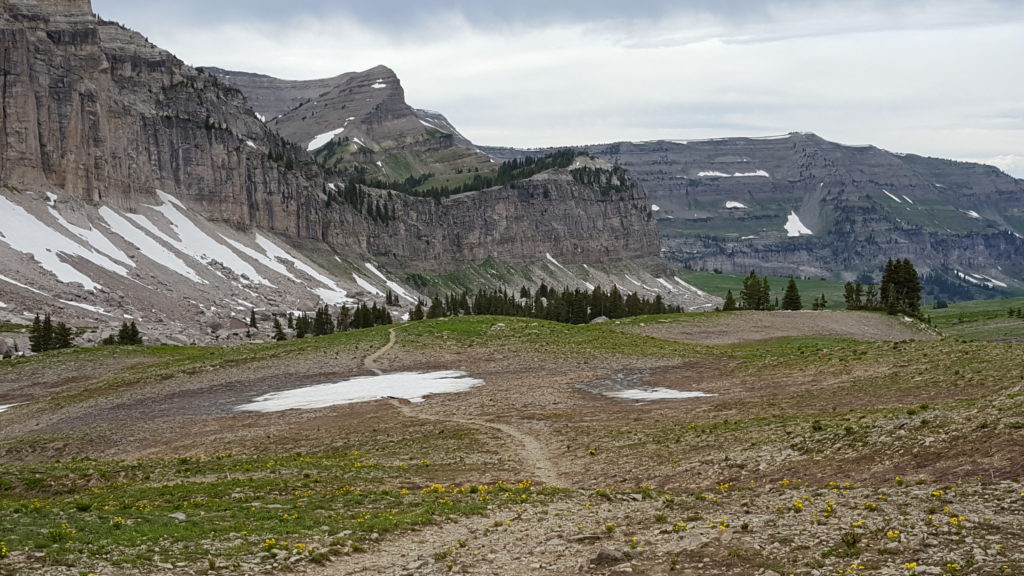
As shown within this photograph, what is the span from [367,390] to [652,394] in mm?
15670

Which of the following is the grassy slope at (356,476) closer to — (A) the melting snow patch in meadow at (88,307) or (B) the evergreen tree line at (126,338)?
(B) the evergreen tree line at (126,338)

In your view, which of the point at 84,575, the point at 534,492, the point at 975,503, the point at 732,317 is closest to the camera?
the point at 84,575

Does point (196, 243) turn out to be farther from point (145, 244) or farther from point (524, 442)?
point (524, 442)

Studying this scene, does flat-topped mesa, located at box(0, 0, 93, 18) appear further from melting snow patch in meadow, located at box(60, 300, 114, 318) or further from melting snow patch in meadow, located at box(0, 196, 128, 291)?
melting snow patch in meadow, located at box(60, 300, 114, 318)

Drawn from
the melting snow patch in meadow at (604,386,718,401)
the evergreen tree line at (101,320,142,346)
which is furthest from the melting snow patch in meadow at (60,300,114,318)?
the melting snow patch in meadow at (604,386,718,401)

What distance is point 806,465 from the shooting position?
21547mm

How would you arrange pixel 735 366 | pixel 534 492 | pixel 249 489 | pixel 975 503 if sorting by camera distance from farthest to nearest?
pixel 735 366
pixel 249 489
pixel 534 492
pixel 975 503

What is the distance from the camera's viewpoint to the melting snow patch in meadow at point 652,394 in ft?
122

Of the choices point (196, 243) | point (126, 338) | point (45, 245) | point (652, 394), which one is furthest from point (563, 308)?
point (652, 394)

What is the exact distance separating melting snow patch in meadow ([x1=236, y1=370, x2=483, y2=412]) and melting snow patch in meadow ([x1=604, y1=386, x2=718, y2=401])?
8437mm

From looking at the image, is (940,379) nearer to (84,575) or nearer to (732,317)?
(84,575)

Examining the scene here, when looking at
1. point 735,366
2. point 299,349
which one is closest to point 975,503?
point 735,366

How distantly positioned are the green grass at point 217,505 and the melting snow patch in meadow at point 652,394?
549 inches

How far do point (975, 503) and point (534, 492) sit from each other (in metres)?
10.7
